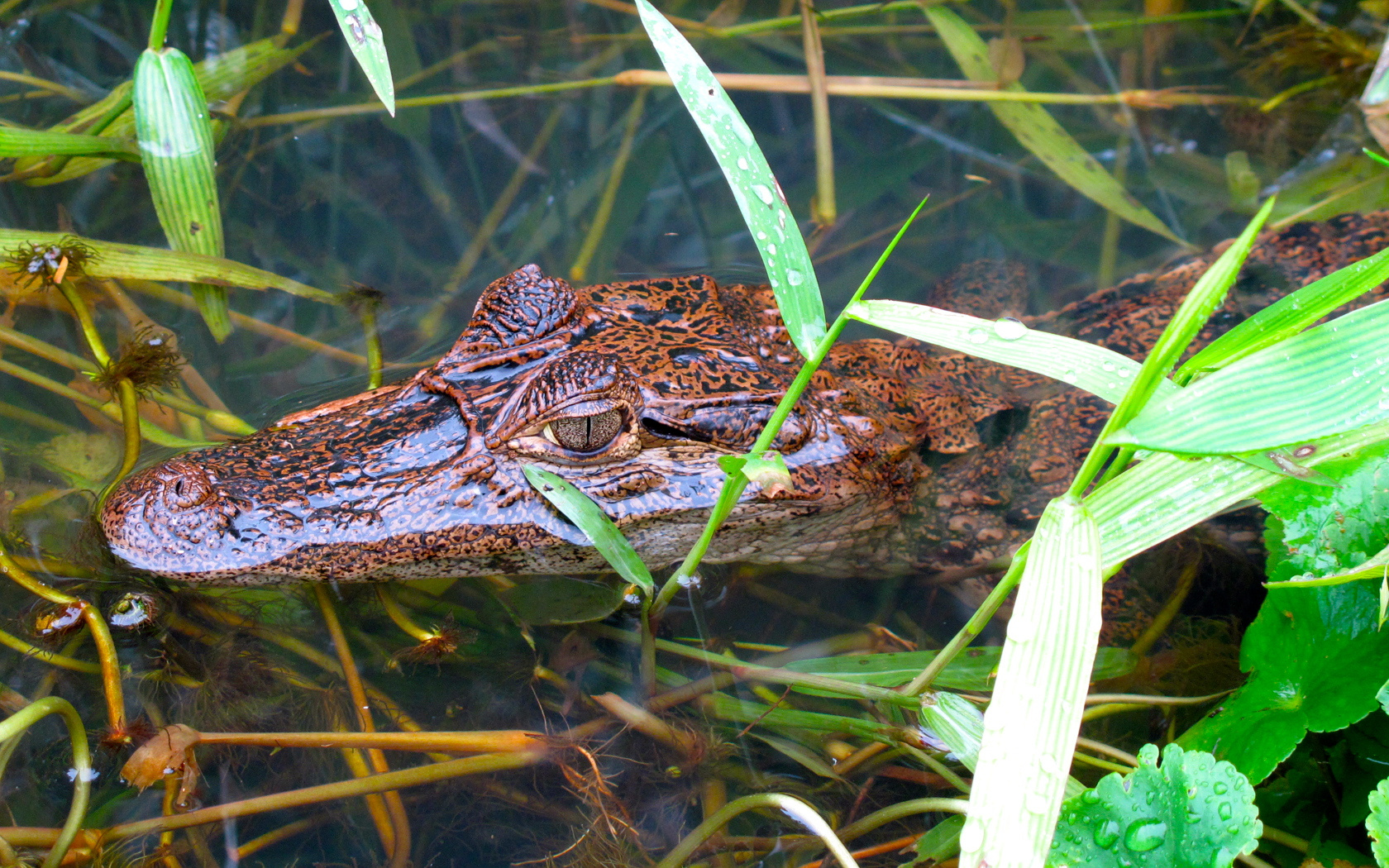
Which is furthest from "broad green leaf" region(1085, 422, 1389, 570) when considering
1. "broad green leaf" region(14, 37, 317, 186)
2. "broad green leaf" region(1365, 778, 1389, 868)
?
"broad green leaf" region(14, 37, 317, 186)

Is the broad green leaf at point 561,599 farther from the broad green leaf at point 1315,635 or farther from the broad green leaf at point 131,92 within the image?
the broad green leaf at point 131,92

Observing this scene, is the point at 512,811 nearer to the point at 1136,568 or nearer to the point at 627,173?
the point at 1136,568

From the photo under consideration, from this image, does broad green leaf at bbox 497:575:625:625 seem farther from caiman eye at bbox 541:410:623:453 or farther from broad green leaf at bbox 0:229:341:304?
broad green leaf at bbox 0:229:341:304

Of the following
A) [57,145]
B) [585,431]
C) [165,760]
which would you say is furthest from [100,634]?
[57,145]

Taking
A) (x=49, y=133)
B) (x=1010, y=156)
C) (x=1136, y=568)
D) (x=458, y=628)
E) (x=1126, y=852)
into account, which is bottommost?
(x=1136, y=568)

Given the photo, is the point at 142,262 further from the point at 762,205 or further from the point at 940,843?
the point at 940,843

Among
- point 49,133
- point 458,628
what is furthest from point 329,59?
point 458,628

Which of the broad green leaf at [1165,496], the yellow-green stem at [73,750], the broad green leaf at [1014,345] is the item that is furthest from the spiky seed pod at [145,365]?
the broad green leaf at [1165,496]
